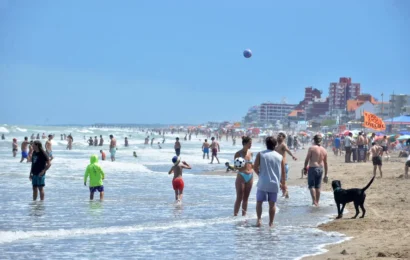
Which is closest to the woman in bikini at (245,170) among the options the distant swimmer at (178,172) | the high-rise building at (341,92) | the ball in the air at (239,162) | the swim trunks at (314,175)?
the ball in the air at (239,162)

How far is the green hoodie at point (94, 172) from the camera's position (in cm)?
1404

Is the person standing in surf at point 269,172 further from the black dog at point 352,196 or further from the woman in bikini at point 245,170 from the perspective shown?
the black dog at point 352,196

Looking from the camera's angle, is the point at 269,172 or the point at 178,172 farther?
the point at 178,172

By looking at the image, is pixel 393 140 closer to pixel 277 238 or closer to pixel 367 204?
pixel 367 204

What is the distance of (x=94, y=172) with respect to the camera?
46.4 feet

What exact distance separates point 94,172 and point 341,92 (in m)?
174

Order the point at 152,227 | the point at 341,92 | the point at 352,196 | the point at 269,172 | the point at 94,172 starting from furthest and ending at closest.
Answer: the point at 341,92
the point at 94,172
the point at 352,196
the point at 152,227
the point at 269,172

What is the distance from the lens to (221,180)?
22.6 m

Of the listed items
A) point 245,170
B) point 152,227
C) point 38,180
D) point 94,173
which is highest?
point 245,170

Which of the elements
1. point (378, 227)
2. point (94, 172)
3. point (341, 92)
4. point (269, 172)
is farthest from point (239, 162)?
point (341, 92)

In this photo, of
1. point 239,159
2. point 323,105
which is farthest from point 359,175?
point 323,105

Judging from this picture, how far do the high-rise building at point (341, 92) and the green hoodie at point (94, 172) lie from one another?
16970 cm

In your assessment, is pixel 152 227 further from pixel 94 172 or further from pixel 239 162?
pixel 94 172

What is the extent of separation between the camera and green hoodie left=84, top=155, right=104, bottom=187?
14.0 metres
